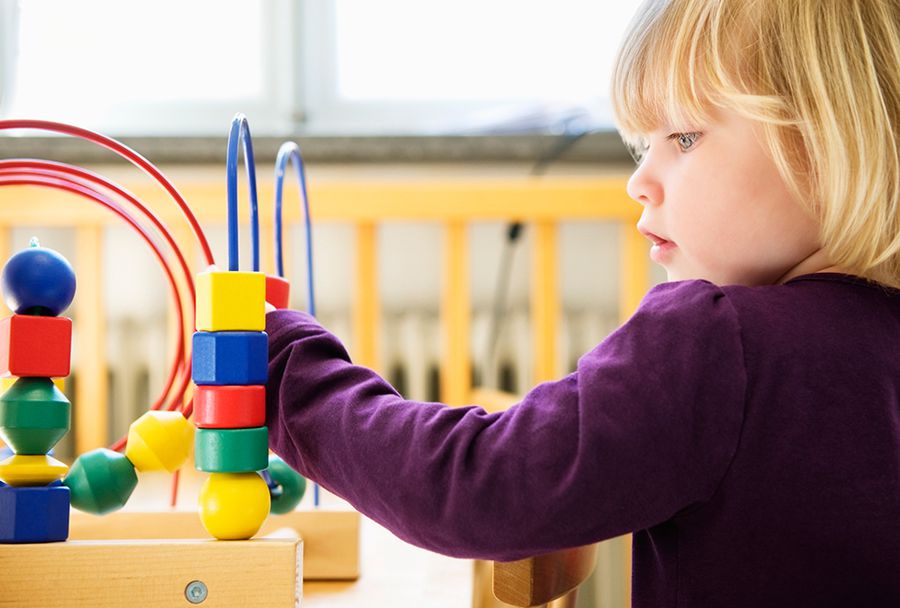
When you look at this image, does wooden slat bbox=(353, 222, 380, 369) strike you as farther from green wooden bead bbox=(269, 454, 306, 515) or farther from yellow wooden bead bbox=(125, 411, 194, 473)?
yellow wooden bead bbox=(125, 411, 194, 473)

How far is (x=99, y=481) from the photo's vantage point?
56cm

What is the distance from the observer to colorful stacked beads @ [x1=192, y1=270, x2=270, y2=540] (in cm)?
52

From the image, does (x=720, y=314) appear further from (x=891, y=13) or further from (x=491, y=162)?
(x=491, y=162)

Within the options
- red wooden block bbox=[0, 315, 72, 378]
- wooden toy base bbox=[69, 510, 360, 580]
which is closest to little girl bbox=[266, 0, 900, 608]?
red wooden block bbox=[0, 315, 72, 378]

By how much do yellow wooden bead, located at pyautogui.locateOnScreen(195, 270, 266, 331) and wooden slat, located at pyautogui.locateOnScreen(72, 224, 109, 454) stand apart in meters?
1.01

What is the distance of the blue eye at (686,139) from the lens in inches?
24.5

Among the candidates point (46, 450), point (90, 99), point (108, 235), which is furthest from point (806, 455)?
point (90, 99)

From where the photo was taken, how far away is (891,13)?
61cm

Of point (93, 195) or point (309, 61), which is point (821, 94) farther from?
point (309, 61)

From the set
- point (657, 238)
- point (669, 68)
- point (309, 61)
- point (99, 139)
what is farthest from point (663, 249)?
point (309, 61)

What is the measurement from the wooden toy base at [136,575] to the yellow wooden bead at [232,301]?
114mm

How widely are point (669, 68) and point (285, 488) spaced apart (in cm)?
40

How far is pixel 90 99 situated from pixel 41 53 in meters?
0.13

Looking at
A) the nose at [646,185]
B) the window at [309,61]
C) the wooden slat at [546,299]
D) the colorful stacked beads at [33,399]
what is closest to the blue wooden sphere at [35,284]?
the colorful stacked beads at [33,399]
